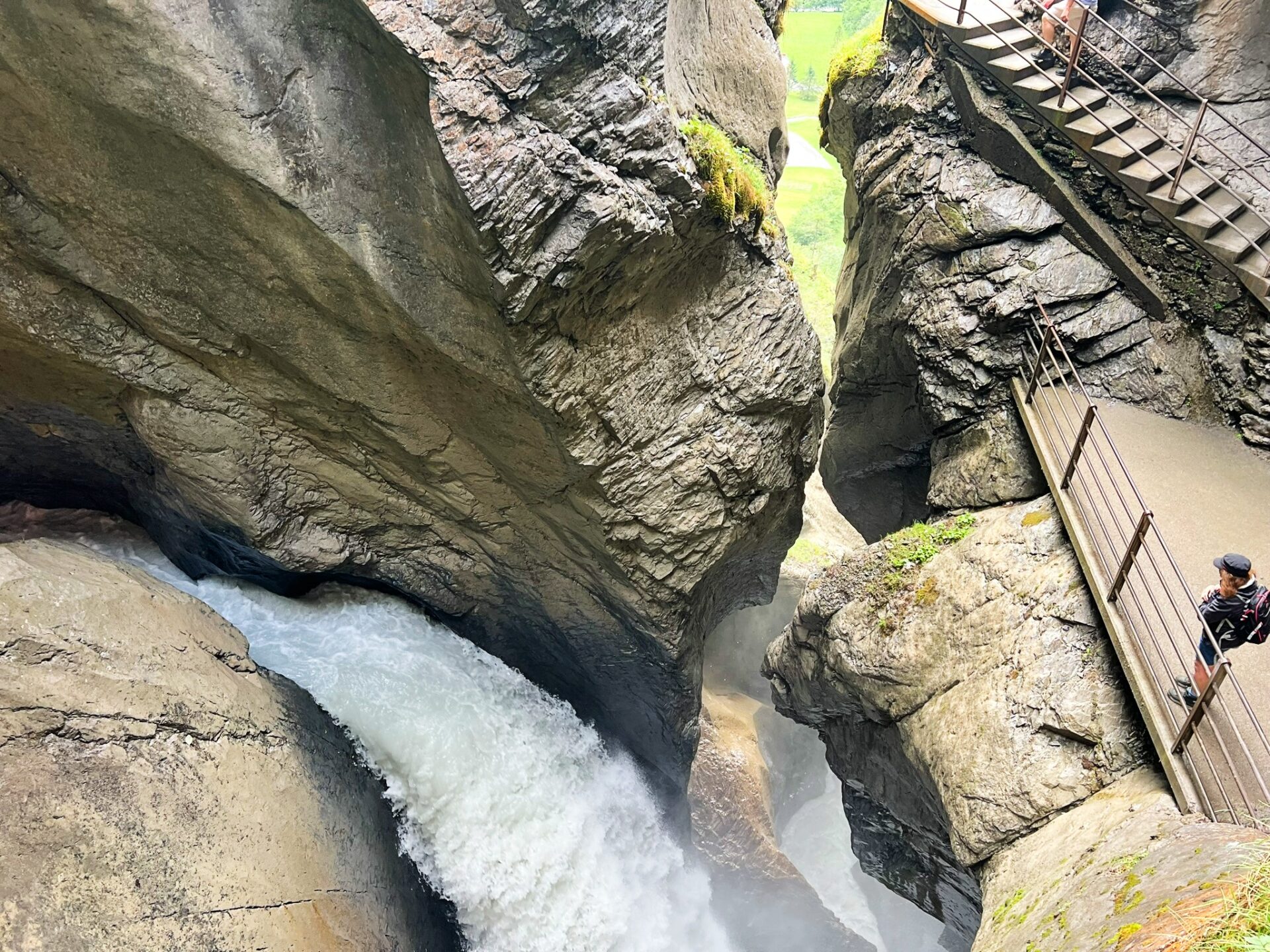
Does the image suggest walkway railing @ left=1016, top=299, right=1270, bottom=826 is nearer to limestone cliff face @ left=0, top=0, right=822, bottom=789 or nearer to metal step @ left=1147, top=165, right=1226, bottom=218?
metal step @ left=1147, top=165, right=1226, bottom=218

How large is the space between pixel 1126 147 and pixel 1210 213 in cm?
110

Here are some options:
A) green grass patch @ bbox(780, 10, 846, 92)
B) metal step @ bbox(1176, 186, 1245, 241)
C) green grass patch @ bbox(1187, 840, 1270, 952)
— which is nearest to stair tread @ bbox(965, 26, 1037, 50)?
metal step @ bbox(1176, 186, 1245, 241)

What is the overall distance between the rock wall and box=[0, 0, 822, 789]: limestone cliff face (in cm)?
162

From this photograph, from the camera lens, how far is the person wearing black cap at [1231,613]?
4766 millimetres

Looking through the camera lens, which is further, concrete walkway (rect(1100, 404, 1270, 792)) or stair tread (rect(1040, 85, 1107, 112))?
stair tread (rect(1040, 85, 1107, 112))

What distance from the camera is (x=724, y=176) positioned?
721cm

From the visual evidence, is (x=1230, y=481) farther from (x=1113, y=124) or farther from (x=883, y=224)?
(x=883, y=224)

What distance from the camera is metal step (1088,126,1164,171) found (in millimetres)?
8156

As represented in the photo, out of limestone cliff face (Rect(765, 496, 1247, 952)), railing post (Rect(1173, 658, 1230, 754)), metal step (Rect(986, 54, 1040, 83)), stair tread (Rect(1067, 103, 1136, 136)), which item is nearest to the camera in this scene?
railing post (Rect(1173, 658, 1230, 754))

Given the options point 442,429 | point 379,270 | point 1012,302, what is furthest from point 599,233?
point 1012,302

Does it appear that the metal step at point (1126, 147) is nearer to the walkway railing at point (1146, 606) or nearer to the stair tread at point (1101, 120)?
the stair tread at point (1101, 120)

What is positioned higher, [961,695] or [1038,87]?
[1038,87]

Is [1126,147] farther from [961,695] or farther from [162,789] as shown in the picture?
[162,789]

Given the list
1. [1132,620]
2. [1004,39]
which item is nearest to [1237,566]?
[1132,620]
